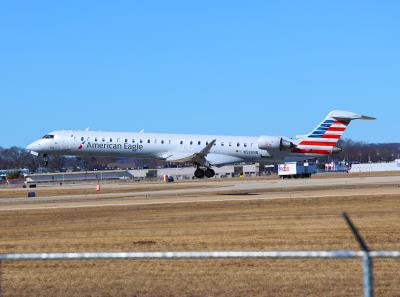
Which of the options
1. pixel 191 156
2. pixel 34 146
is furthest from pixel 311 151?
pixel 34 146

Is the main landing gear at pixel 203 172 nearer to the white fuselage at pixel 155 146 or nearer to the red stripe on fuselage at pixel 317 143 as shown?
the white fuselage at pixel 155 146

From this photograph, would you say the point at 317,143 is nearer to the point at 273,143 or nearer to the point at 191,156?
the point at 273,143

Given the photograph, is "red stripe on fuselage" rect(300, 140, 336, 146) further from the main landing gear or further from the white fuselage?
the main landing gear

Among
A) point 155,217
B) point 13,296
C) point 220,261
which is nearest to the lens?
point 13,296

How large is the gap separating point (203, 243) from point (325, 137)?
44675mm

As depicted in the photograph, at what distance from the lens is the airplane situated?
6062 cm

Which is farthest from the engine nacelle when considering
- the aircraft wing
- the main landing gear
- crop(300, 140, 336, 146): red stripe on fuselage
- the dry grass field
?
the dry grass field

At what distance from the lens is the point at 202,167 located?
62125 millimetres

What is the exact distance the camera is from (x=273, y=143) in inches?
2373

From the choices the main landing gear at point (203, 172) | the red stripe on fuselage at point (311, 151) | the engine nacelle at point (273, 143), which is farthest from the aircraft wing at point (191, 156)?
the red stripe on fuselage at point (311, 151)

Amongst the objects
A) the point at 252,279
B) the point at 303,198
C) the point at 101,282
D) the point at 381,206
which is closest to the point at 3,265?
the point at 101,282

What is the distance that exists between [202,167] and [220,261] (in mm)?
46663

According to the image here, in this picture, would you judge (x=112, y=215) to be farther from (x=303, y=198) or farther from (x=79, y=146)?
(x=79, y=146)

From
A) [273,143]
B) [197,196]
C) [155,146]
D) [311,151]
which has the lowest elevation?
[197,196]
